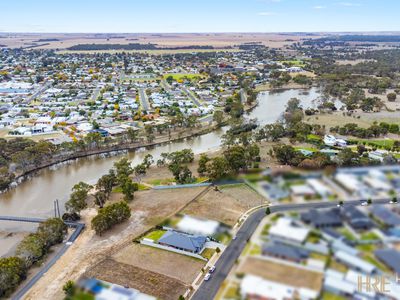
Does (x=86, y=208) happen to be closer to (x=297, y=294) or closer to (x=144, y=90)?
(x=297, y=294)

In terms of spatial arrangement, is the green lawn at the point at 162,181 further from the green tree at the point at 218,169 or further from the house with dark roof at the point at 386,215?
the house with dark roof at the point at 386,215

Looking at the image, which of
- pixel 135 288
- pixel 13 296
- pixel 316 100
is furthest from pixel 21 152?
pixel 316 100

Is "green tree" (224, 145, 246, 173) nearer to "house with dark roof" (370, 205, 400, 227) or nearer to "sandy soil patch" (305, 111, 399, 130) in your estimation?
"house with dark roof" (370, 205, 400, 227)

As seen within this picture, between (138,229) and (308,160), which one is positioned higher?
(308,160)

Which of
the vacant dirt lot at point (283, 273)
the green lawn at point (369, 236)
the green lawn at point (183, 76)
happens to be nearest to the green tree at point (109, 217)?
the vacant dirt lot at point (283, 273)

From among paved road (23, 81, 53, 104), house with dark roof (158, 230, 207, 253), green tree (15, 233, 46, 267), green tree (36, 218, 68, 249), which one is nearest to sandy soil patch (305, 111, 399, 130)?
house with dark roof (158, 230, 207, 253)
